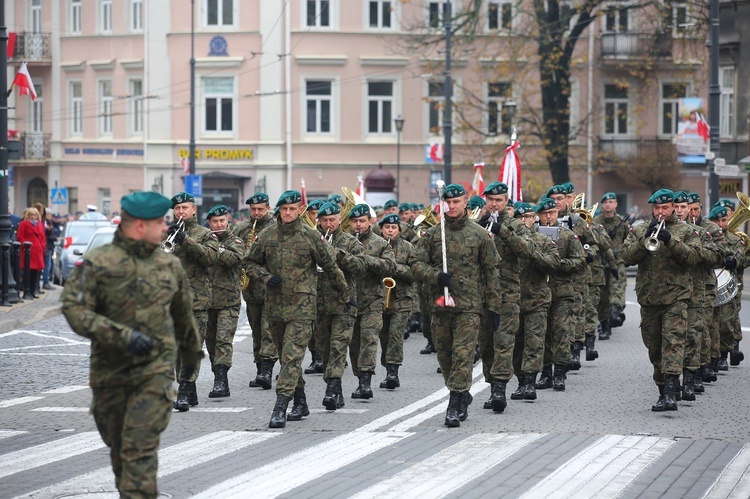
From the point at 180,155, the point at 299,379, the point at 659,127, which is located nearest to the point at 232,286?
the point at 299,379

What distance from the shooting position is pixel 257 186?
47.3 m

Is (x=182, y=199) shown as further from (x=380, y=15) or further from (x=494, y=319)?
(x=380, y=15)

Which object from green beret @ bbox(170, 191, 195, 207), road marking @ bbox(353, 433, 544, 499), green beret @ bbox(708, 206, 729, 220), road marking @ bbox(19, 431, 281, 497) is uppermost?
green beret @ bbox(170, 191, 195, 207)

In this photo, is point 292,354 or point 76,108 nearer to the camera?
point 292,354

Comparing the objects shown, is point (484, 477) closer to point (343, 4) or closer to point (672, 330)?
point (672, 330)

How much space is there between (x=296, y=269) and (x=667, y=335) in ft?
10.9

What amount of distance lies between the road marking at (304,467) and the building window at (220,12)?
3807cm

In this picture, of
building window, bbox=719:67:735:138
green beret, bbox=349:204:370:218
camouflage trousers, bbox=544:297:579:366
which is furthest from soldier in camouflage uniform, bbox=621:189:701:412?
building window, bbox=719:67:735:138

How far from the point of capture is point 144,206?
24.3ft

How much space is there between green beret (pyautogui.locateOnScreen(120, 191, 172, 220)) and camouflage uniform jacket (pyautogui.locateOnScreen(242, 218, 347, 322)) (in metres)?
3.95

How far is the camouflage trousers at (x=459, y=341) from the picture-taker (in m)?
11.4

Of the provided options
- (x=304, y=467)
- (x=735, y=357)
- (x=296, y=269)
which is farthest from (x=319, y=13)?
(x=304, y=467)

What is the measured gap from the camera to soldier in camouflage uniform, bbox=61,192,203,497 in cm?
719

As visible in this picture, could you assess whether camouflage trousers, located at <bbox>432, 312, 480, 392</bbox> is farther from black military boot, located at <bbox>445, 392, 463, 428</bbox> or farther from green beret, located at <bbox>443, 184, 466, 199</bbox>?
green beret, located at <bbox>443, 184, 466, 199</bbox>
